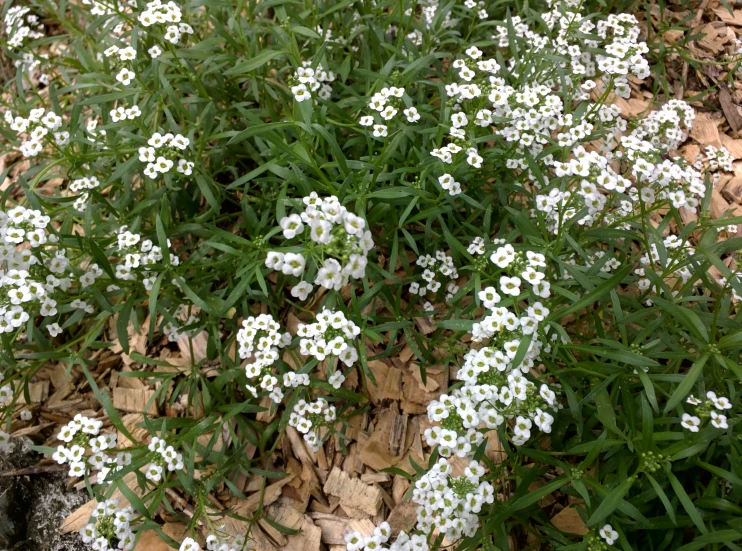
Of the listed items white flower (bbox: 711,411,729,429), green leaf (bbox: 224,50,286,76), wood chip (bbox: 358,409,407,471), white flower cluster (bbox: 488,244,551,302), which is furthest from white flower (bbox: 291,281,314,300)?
white flower (bbox: 711,411,729,429)

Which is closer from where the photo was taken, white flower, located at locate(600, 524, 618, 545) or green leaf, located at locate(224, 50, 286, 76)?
white flower, located at locate(600, 524, 618, 545)

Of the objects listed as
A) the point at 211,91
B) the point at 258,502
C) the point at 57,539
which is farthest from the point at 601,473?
the point at 211,91

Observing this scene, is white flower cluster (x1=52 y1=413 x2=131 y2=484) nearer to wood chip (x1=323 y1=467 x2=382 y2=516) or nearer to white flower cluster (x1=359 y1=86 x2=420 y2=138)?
wood chip (x1=323 y1=467 x2=382 y2=516)

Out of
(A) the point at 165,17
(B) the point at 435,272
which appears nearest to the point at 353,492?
(B) the point at 435,272

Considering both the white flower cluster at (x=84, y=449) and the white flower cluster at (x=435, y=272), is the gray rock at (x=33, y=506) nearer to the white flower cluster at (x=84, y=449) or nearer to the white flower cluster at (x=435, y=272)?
the white flower cluster at (x=84, y=449)

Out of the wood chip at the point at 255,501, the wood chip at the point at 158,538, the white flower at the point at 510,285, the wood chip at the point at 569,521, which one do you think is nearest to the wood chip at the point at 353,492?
the wood chip at the point at 255,501

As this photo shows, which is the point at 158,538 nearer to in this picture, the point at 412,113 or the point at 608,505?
the point at 608,505
